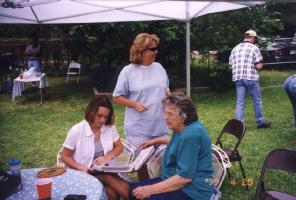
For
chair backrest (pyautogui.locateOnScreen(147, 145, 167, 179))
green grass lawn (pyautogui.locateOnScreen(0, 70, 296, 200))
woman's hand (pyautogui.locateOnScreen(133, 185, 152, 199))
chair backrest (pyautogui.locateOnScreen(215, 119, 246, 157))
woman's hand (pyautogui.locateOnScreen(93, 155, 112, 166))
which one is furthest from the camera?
green grass lawn (pyautogui.locateOnScreen(0, 70, 296, 200))

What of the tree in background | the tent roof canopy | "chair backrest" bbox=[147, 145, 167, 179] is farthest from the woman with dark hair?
the tree in background

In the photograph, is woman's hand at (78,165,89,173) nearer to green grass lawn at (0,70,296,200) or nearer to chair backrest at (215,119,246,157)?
chair backrest at (215,119,246,157)

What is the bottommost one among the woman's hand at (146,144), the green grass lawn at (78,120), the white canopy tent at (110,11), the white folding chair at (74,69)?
the green grass lawn at (78,120)

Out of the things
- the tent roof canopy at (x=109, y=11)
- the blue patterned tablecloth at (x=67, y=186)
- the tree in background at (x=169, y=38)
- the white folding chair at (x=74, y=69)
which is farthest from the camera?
the white folding chair at (x=74, y=69)

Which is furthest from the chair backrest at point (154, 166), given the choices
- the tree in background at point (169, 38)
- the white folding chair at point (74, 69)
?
the white folding chair at point (74, 69)

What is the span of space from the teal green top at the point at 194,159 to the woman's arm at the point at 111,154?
0.71 meters

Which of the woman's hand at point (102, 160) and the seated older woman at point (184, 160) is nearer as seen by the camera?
the seated older woman at point (184, 160)

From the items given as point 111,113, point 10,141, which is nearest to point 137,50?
point 111,113

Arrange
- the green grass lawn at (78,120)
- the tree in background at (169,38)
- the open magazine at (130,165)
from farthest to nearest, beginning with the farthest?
1. the tree in background at (169,38)
2. the green grass lawn at (78,120)
3. the open magazine at (130,165)

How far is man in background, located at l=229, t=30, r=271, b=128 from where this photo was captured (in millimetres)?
7004

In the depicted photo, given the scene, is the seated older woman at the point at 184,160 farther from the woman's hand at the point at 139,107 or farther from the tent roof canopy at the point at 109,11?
the tent roof canopy at the point at 109,11

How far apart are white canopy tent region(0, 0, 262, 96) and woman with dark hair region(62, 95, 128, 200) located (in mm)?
2087

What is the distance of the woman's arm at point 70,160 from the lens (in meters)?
3.31

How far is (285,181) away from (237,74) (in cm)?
270
